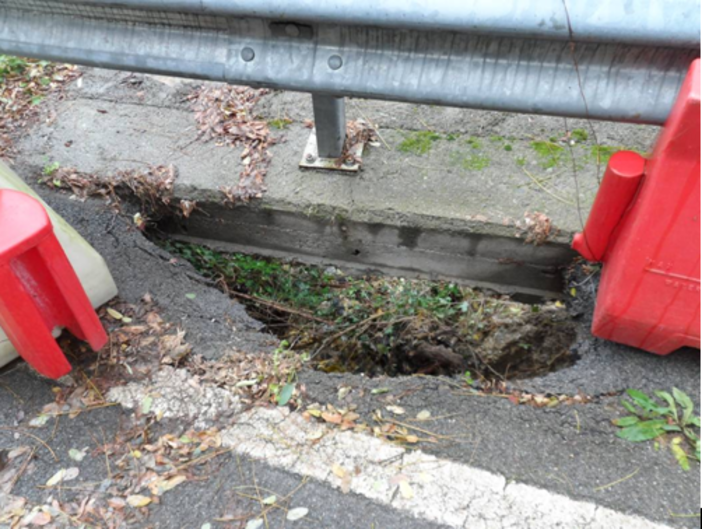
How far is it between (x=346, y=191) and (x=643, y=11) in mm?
1768

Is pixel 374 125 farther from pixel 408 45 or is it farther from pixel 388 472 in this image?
pixel 388 472

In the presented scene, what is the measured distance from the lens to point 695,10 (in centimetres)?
188

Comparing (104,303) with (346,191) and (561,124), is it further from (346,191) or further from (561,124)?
(561,124)

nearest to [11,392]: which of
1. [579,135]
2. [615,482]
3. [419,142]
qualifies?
[419,142]

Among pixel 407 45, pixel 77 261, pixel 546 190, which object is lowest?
pixel 546 190

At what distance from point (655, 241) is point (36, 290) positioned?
2.66 metres

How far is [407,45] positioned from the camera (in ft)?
7.61

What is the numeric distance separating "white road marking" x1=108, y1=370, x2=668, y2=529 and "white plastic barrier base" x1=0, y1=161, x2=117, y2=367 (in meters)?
0.57

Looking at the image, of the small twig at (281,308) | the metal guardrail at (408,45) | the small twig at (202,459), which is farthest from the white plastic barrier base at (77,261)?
the small twig at (202,459)

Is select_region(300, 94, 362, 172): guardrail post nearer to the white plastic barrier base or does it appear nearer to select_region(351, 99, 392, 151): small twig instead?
select_region(351, 99, 392, 151): small twig

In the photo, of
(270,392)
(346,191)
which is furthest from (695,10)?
(270,392)

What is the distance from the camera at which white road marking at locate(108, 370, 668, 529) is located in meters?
2.20

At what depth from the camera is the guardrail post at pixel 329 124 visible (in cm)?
298

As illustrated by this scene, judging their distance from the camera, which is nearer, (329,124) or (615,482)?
(615,482)
